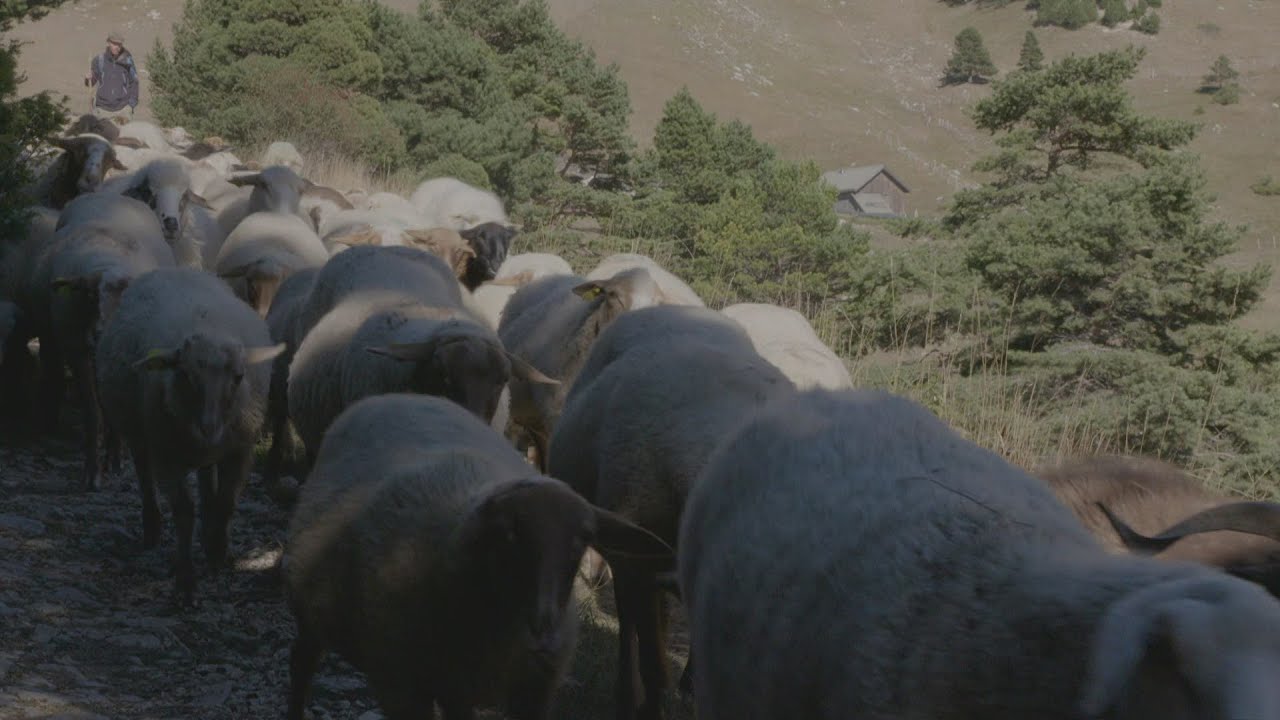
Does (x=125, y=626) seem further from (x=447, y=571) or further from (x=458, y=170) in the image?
(x=458, y=170)

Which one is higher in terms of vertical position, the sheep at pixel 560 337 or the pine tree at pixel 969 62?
the sheep at pixel 560 337

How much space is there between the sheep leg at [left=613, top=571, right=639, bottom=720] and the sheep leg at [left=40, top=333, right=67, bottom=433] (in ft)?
19.5

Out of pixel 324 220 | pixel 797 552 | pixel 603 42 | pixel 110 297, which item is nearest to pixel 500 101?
pixel 324 220

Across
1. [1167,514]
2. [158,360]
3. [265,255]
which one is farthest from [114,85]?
[1167,514]

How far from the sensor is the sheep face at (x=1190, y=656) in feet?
5.69

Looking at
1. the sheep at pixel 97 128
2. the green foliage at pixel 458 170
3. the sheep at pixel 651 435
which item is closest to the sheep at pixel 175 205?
the sheep at pixel 97 128

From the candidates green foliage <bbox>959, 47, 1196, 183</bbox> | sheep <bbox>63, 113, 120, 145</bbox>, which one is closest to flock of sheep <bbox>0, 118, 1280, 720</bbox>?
sheep <bbox>63, 113, 120, 145</bbox>

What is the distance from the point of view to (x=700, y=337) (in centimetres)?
553

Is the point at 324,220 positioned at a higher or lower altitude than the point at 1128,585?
lower

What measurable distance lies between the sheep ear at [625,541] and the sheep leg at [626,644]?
13.3 inches

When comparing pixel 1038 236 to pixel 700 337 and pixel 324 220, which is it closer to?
pixel 324 220

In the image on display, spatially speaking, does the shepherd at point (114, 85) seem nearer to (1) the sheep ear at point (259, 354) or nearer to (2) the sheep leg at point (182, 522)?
(1) the sheep ear at point (259, 354)

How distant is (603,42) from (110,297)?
295ft

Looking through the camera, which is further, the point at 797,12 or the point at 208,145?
the point at 797,12
